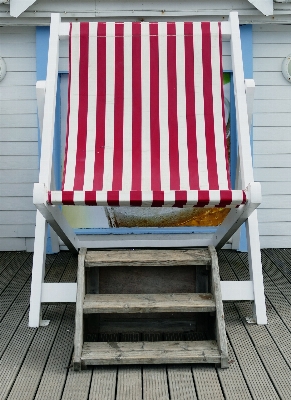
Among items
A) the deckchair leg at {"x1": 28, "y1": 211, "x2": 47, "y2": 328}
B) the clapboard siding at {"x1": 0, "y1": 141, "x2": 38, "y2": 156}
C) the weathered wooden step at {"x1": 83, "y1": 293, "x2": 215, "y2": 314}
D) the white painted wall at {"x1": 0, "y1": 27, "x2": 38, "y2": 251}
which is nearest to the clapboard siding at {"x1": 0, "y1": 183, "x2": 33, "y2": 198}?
the white painted wall at {"x1": 0, "y1": 27, "x2": 38, "y2": 251}

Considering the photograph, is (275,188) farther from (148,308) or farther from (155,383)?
(155,383)

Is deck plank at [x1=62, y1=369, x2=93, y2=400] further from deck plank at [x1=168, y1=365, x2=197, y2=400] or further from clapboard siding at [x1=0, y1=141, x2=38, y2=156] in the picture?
clapboard siding at [x1=0, y1=141, x2=38, y2=156]

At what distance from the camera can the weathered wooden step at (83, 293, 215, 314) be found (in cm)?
282

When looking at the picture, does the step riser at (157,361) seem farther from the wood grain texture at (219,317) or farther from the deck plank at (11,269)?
the deck plank at (11,269)

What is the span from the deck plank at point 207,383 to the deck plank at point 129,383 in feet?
0.83

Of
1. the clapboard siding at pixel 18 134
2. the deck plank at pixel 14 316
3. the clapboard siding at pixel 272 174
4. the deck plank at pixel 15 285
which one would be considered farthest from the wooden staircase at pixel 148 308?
the clapboard siding at pixel 18 134

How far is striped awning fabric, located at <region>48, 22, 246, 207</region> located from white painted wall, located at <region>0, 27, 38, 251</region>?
1577mm

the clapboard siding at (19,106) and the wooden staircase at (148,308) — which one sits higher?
the clapboard siding at (19,106)

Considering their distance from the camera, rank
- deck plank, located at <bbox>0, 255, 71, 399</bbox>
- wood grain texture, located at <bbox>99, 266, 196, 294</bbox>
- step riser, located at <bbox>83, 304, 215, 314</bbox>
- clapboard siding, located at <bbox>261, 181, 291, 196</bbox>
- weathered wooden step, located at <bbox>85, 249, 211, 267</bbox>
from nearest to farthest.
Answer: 1. deck plank, located at <bbox>0, 255, 71, 399</bbox>
2. step riser, located at <bbox>83, 304, 215, 314</bbox>
3. weathered wooden step, located at <bbox>85, 249, 211, 267</bbox>
4. wood grain texture, located at <bbox>99, 266, 196, 294</bbox>
5. clapboard siding, located at <bbox>261, 181, 291, 196</bbox>

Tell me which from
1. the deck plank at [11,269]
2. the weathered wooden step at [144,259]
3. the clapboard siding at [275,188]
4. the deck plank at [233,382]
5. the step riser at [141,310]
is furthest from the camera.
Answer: the clapboard siding at [275,188]

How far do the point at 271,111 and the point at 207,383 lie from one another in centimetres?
300

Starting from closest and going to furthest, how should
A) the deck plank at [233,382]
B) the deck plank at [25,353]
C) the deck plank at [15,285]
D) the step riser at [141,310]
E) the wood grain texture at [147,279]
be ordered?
the deck plank at [233,382], the deck plank at [25,353], the step riser at [141,310], the wood grain texture at [147,279], the deck plank at [15,285]

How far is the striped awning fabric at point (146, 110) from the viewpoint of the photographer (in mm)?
3098

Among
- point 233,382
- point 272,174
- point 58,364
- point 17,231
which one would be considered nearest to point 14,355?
point 58,364
